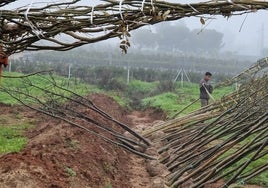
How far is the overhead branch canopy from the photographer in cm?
299

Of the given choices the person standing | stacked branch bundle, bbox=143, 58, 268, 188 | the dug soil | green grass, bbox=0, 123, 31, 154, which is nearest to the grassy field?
green grass, bbox=0, 123, 31, 154

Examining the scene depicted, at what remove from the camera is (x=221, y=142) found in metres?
7.15

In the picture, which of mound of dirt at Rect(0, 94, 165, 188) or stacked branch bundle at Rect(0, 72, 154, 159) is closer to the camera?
A: mound of dirt at Rect(0, 94, 165, 188)

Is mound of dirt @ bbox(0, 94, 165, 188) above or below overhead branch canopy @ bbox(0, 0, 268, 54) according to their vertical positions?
below

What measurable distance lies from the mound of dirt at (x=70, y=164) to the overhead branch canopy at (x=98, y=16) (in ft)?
6.55

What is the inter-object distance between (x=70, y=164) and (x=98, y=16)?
332 cm

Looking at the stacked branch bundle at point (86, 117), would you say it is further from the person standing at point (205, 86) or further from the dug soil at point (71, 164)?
the person standing at point (205, 86)

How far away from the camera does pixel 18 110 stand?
12430 mm

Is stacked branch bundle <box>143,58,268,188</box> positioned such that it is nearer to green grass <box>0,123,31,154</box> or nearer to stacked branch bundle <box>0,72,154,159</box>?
stacked branch bundle <box>0,72,154,159</box>

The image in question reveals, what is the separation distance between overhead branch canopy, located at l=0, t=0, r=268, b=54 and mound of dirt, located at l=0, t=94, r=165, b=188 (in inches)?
78.6

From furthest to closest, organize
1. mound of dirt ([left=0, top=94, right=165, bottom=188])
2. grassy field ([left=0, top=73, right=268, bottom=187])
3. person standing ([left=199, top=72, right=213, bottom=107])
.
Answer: person standing ([left=199, top=72, right=213, bottom=107]), grassy field ([left=0, top=73, right=268, bottom=187]), mound of dirt ([left=0, top=94, right=165, bottom=188])

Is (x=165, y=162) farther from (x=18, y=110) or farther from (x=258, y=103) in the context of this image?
(x=18, y=110)

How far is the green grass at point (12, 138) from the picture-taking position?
7174 millimetres

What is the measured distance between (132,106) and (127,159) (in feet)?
33.3
